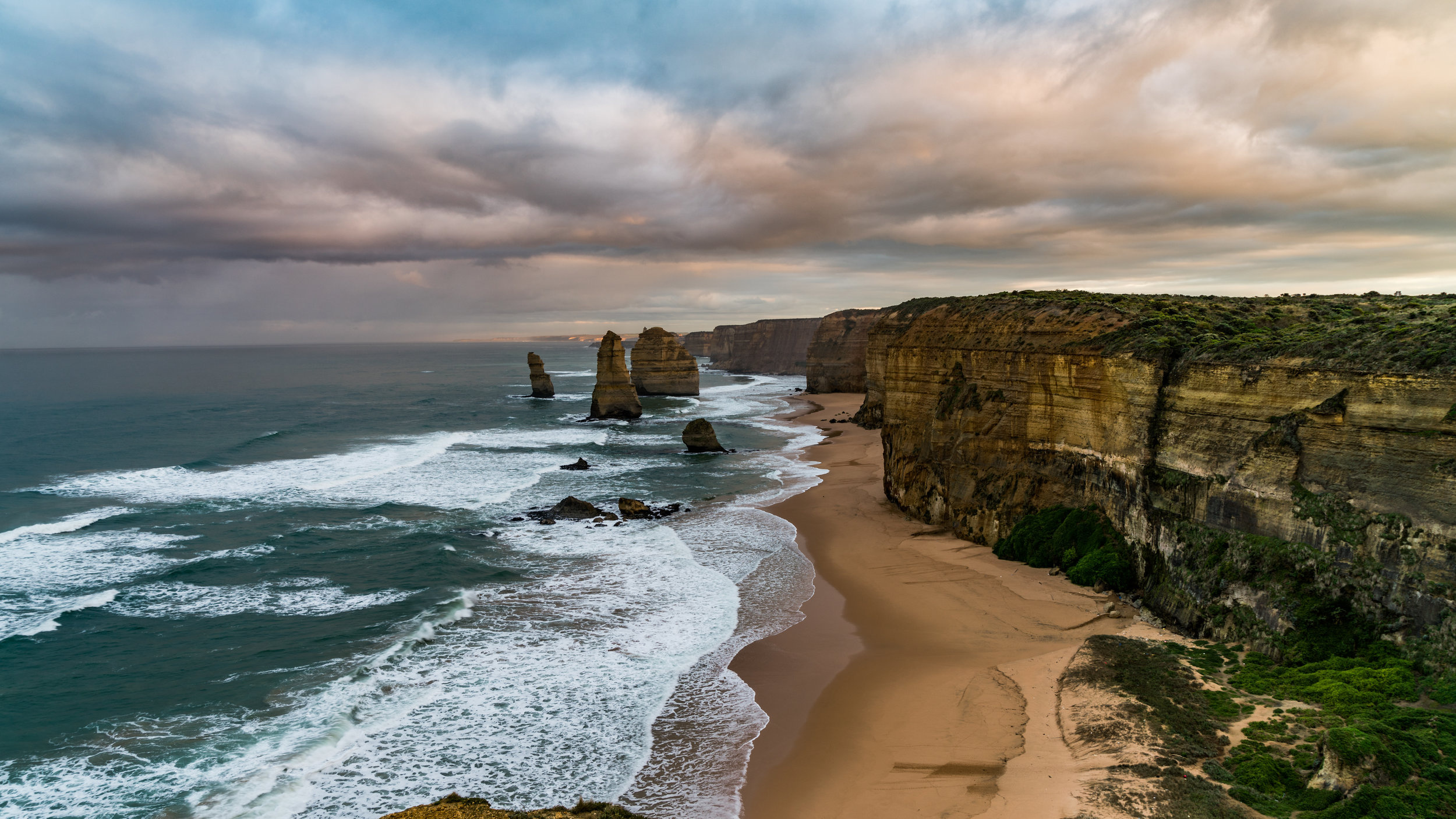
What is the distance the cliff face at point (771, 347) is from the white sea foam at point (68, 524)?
106m

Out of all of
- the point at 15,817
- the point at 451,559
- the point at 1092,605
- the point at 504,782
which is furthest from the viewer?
the point at 451,559

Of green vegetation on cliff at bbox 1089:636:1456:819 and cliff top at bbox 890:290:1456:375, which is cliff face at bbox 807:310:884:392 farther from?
green vegetation on cliff at bbox 1089:636:1456:819

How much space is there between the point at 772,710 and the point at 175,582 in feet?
63.8

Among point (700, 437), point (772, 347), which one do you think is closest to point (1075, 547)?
point (700, 437)

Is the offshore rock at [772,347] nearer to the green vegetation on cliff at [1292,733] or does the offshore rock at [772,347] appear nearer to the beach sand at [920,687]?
the beach sand at [920,687]

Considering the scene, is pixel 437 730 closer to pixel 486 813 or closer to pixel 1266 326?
pixel 486 813

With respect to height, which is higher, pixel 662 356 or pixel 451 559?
pixel 662 356

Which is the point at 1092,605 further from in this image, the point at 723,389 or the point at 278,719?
the point at 723,389

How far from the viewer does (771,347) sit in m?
137

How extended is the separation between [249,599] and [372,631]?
5203mm

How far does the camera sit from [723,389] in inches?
3930

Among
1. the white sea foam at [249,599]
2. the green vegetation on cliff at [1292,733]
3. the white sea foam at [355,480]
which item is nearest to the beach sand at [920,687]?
the green vegetation on cliff at [1292,733]

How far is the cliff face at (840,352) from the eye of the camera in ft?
271

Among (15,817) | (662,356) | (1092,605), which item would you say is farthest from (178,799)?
(662,356)
